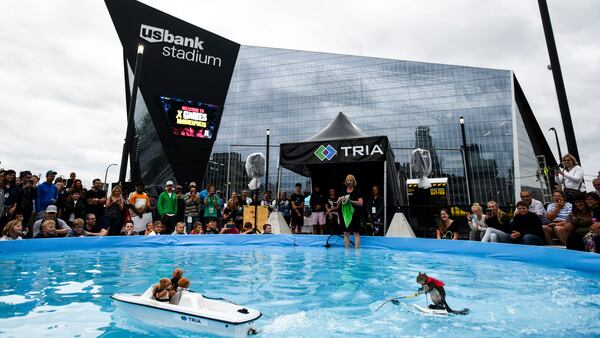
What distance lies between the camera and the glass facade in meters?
51.0

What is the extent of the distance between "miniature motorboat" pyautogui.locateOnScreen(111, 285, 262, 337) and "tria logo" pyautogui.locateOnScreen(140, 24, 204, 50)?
745 inches

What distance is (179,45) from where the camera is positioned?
63.4 ft

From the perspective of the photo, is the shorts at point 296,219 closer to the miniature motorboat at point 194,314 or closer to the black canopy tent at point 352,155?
the black canopy tent at point 352,155

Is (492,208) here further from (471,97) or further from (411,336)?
(471,97)

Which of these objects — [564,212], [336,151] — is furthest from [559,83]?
[336,151]

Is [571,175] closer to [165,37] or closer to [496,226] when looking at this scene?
[496,226]

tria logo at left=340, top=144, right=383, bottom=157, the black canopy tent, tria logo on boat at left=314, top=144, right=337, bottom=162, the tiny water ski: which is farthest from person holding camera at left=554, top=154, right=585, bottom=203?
the tiny water ski

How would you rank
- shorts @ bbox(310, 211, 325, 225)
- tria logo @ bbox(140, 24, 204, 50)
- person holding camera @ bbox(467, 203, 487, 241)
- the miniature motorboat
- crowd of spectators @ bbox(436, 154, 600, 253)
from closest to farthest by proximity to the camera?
the miniature motorboat → crowd of spectators @ bbox(436, 154, 600, 253) → person holding camera @ bbox(467, 203, 487, 241) → shorts @ bbox(310, 211, 325, 225) → tria logo @ bbox(140, 24, 204, 50)

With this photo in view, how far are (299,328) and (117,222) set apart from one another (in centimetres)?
841

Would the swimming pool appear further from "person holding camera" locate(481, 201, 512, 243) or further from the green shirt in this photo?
the green shirt

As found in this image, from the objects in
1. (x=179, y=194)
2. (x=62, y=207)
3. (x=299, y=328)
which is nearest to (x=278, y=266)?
(x=299, y=328)

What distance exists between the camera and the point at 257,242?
31.8ft

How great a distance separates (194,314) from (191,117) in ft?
61.9

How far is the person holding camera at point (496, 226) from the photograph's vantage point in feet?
24.2
